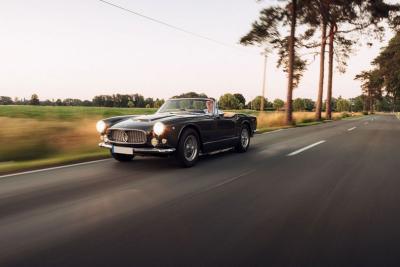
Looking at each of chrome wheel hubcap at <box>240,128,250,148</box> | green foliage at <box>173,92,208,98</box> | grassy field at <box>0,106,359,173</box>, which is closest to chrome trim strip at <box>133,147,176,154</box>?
grassy field at <box>0,106,359,173</box>

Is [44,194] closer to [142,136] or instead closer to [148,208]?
[148,208]

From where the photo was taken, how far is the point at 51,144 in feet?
31.7

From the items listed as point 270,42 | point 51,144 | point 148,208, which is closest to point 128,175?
point 148,208

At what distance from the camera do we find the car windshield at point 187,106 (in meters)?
8.37

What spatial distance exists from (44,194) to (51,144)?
16.8 feet

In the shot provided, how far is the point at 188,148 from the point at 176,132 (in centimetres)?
50

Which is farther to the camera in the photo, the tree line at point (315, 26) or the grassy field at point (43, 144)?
the tree line at point (315, 26)

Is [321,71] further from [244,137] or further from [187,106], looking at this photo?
[187,106]

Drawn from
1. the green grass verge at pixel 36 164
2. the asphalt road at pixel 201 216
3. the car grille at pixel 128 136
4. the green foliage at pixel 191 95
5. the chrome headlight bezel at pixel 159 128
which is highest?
the green foliage at pixel 191 95

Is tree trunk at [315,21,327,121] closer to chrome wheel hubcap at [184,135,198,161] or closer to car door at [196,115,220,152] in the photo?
car door at [196,115,220,152]

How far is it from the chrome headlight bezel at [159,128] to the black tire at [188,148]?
44 cm

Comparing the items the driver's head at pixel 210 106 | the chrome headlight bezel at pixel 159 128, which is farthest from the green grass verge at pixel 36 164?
the driver's head at pixel 210 106

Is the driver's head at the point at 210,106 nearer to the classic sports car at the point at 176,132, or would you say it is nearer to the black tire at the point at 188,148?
the classic sports car at the point at 176,132

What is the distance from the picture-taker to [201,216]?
3.91m
